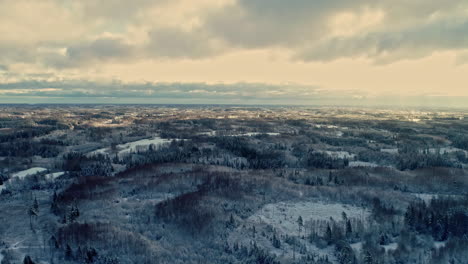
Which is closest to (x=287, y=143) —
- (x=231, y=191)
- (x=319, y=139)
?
(x=319, y=139)

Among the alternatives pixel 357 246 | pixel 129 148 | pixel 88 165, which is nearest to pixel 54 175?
pixel 88 165

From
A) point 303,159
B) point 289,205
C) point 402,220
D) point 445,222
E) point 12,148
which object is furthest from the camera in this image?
point 12,148

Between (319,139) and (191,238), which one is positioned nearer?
(191,238)

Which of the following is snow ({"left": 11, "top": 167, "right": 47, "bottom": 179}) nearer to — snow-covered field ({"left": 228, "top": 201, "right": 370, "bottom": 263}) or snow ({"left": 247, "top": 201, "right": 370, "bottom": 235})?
snow ({"left": 247, "top": 201, "right": 370, "bottom": 235})

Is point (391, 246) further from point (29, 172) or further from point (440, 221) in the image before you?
point (29, 172)

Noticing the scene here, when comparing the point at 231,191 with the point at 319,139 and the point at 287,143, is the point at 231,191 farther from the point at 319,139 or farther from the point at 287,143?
the point at 319,139

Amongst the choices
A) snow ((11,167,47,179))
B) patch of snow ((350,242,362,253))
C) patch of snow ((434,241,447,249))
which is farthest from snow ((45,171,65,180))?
patch of snow ((434,241,447,249))

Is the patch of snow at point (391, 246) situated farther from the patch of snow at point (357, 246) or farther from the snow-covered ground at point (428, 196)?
the snow-covered ground at point (428, 196)

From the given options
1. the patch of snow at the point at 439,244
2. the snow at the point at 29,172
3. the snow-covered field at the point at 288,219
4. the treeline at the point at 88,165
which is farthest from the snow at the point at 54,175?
the patch of snow at the point at 439,244
